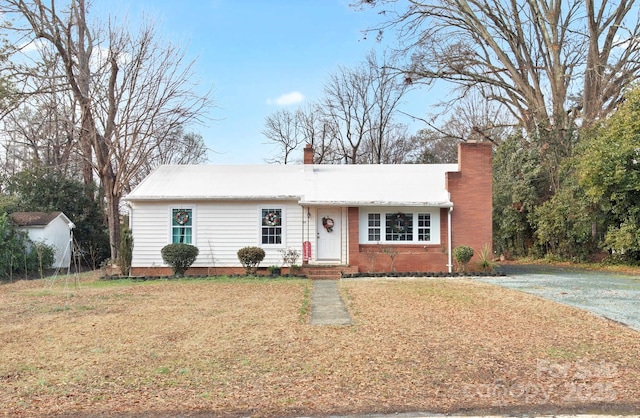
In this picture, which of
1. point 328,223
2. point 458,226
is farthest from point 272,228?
point 458,226

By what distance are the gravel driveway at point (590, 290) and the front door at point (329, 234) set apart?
5062 mm

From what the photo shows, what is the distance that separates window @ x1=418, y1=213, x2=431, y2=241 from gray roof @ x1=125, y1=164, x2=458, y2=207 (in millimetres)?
640

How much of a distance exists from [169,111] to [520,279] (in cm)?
1522

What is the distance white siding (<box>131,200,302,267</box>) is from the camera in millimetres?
17859

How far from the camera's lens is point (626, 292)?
12.2 metres

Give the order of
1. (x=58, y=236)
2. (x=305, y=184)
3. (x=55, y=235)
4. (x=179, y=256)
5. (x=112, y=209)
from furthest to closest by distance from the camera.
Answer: (x=58, y=236), (x=55, y=235), (x=112, y=209), (x=305, y=184), (x=179, y=256)

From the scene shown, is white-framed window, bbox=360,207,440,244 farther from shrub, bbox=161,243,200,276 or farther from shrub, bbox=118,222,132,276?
shrub, bbox=118,222,132,276

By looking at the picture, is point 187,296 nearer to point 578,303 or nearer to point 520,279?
point 578,303

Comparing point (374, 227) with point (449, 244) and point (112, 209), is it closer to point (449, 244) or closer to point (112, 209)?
point (449, 244)

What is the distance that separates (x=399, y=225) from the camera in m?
17.9

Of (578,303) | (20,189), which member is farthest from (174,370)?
(20,189)

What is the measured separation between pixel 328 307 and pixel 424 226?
8.59 m

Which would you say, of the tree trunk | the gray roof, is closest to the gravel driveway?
the gray roof

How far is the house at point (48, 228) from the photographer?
71.9ft
